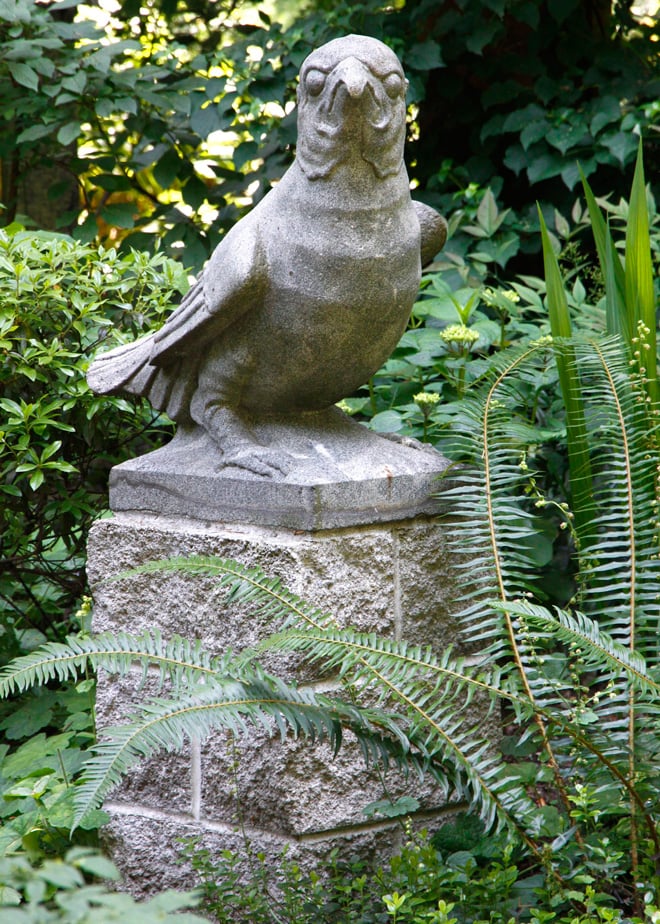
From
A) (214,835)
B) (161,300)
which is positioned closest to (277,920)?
(214,835)

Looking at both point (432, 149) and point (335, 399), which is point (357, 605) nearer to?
point (335, 399)

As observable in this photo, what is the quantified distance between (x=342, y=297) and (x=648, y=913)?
132cm

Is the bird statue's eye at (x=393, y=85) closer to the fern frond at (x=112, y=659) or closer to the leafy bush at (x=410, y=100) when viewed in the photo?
the fern frond at (x=112, y=659)

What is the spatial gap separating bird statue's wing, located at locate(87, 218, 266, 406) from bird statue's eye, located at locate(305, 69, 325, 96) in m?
0.31

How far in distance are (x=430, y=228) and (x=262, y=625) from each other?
1.04m

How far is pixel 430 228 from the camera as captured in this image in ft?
8.45

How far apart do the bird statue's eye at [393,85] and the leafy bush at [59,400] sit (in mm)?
1243

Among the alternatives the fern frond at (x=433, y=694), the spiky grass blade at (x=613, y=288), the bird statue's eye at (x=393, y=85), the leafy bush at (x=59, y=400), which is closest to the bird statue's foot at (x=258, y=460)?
the fern frond at (x=433, y=694)

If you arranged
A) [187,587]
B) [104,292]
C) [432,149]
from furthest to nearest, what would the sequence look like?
[432,149] < [104,292] < [187,587]

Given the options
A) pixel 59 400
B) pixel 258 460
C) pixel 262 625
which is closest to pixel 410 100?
pixel 59 400

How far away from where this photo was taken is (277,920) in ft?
7.02

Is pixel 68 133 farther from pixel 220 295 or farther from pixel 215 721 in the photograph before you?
pixel 215 721

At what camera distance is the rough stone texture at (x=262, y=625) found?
90.0 inches

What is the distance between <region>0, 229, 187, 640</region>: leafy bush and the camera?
3.03m
